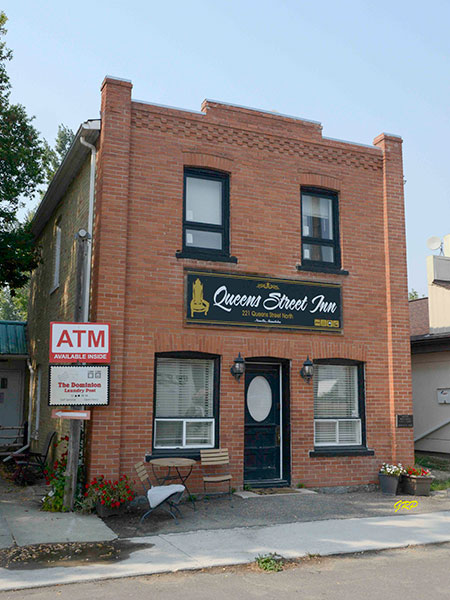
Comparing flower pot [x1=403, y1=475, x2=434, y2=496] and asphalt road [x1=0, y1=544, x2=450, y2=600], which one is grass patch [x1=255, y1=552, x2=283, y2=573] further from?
flower pot [x1=403, y1=475, x2=434, y2=496]

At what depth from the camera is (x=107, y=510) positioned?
9.45 metres

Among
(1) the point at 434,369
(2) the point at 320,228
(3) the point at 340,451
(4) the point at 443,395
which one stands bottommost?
(3) the point at 340,451

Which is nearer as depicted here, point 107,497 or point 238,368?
point 107,497

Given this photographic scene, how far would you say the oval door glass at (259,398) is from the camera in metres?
11.8

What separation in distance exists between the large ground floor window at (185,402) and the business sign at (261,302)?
0.89 m

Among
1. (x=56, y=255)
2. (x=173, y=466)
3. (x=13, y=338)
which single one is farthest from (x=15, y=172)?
(x=173, y=466)

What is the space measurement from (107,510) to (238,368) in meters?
3.43

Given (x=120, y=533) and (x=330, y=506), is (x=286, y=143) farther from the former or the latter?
(x=120, y=533)

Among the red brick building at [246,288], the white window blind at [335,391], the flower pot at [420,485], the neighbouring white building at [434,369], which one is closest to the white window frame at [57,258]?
the red brick building at [246,288]

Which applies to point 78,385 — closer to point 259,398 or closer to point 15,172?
point 259,398

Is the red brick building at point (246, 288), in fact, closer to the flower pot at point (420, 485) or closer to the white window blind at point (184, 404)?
the white window blind at point (184, 404)

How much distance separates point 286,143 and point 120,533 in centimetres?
822

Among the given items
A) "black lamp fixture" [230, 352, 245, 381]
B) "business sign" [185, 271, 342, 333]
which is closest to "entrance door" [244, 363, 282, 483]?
"black lamp fixture" [230, 352, 245, 381]

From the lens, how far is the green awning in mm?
18328
